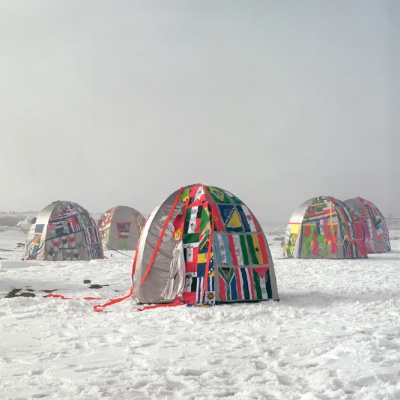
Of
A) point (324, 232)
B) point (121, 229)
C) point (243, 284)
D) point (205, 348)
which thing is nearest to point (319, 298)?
point (243, 284)

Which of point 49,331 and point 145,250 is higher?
point 145,250

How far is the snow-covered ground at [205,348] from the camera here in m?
4.38

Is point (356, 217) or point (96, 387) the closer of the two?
point (96, 387)

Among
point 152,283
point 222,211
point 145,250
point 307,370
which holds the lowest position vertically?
point 307,370

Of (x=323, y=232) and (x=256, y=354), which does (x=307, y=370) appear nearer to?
(x=256, y=354)

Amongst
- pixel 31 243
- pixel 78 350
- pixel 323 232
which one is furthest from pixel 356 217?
pixel 78 350

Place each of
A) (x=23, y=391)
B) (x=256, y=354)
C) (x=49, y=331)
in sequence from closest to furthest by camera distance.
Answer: (x=23, y=391), (x=256, y=354), (x=49, y=331)

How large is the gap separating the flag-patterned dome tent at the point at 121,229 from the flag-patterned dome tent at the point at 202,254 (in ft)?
55.3

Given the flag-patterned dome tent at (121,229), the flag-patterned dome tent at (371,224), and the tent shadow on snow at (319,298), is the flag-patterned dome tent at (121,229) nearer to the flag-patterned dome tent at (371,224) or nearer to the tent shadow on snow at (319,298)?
the flag-patterned dome tent at (371,224)

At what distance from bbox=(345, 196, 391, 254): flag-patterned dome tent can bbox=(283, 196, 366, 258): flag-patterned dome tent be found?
4.00m

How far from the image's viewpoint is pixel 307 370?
4.92 meters

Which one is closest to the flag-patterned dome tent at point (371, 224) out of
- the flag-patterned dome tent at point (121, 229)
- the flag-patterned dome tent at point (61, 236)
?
the flag-patterned dome tent at point (121, 229)

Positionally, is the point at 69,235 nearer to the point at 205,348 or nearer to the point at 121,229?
the point at 121,229

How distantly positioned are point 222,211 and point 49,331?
13.4 feet
